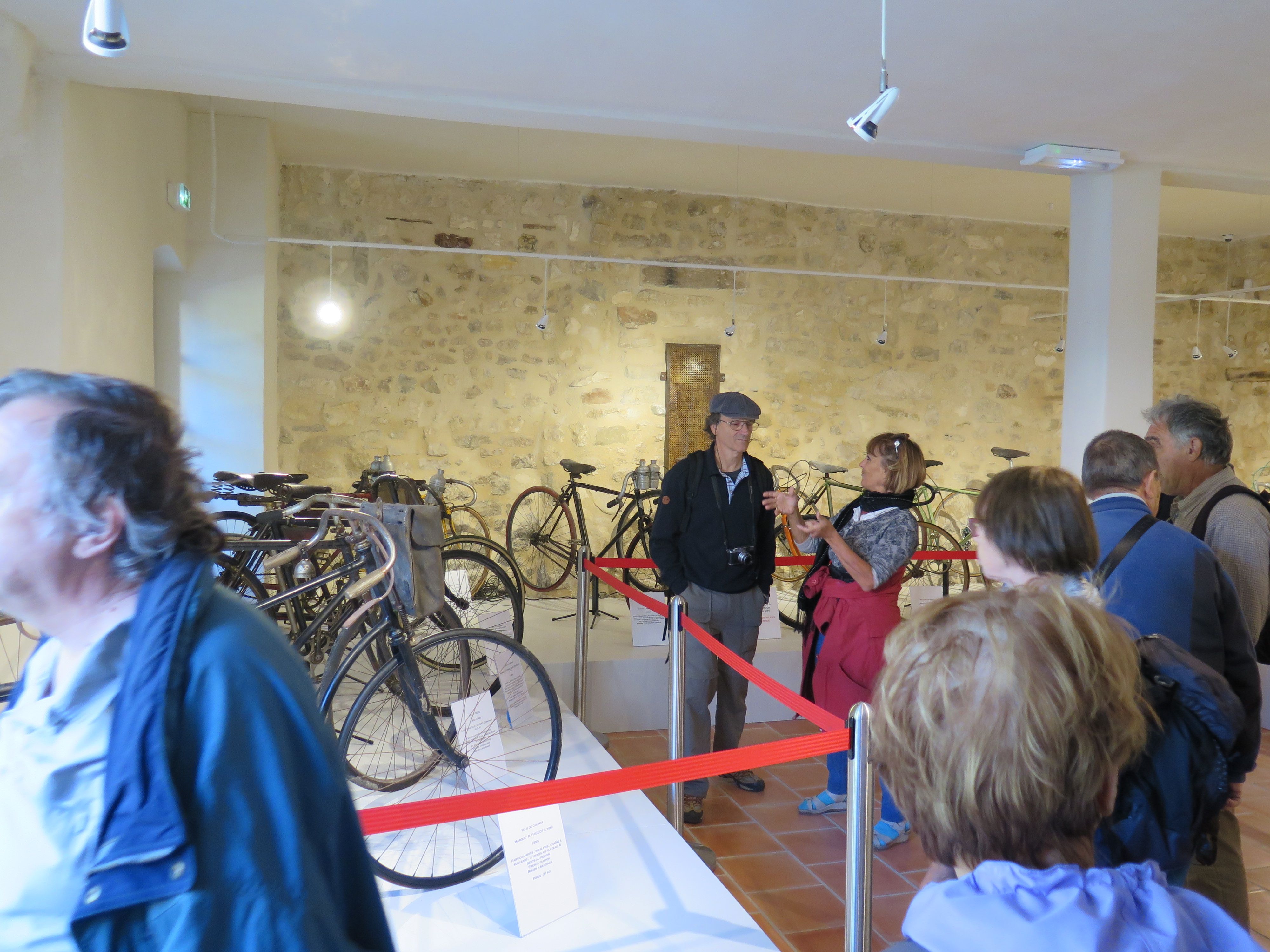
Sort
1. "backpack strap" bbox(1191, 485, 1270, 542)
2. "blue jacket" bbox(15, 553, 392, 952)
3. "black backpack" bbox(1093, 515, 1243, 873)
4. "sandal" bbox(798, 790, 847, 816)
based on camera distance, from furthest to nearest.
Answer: "sandal" bbox(798, 790, 847, 816), "backpack strap" bbox(1191, 485, 1270, 542), "black backpack" bbox(1093, 515, 1243, 873), "blue jacket" bbox(15, 553, 392, 952)

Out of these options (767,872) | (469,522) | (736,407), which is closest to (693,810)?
(767,872)

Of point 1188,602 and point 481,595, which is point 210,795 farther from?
point 481,595

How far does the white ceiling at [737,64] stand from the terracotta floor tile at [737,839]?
2.91 metres

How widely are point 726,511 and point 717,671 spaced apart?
0.65m

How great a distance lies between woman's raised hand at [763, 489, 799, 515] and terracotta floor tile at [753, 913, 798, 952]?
4.31ft

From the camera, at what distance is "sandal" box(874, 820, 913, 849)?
3348mm

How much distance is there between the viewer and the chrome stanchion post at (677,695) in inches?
121

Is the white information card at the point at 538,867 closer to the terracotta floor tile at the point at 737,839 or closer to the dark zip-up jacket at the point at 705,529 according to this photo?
the terracotta floor tile at the point at 737,839

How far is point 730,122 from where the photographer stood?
13.8 feet

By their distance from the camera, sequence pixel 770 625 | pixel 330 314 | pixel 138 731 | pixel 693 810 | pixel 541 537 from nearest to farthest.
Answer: pixel 138 731
pixel 693 810
pixel 770 625
pixel 330 314
pixel 541 537

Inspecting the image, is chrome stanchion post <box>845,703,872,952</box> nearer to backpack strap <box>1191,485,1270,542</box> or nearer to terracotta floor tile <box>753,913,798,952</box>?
terracotta floor tile <box>753,913,798,952</box>

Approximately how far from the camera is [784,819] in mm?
3623

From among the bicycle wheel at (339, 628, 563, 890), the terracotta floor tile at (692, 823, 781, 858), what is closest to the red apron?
the terracotta floor tile at (692, 823, 781, 858)

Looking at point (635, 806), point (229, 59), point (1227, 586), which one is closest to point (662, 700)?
point (635, 806)
